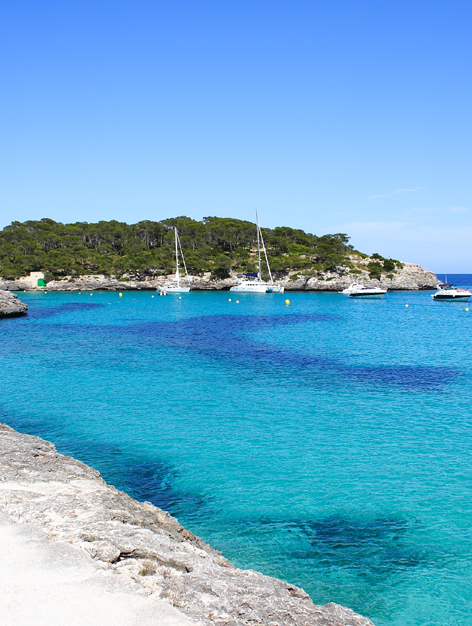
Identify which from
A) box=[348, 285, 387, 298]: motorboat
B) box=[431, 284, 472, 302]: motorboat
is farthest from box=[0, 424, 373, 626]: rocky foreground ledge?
box=[348, 285, 387, 298]: motorboat

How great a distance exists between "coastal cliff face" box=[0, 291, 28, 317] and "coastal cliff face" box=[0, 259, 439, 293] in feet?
153

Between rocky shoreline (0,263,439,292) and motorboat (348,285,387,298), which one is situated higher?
rocky shoreline (0,263,439,292)

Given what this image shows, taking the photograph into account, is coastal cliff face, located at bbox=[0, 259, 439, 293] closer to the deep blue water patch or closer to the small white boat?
the small white boat

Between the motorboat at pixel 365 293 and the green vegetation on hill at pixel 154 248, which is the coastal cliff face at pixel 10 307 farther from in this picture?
the green vegetation on hill at pixel 154 248

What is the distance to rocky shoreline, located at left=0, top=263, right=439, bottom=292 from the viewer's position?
326 feet

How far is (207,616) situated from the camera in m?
4.57

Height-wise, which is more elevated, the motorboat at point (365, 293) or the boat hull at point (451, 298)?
the motorboat at point (365, 293)

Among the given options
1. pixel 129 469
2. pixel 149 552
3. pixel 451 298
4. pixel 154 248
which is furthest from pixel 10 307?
pixel 154 248

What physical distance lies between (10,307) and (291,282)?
6081 centimetres

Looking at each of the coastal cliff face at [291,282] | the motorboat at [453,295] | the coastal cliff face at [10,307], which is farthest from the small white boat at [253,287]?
the coastal cliff face at [10,307]

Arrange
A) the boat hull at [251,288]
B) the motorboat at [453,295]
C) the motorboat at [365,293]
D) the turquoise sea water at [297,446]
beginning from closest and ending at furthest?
1. the turquoise sea water at [297,446]
2. the motorboat at [453,295]
3. the motorboat at [365,293]
4. the boat hull at [251,288]

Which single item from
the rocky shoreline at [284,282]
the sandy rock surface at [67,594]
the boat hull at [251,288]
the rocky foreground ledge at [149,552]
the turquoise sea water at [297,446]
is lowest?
the turquoise sea water at [297,446]

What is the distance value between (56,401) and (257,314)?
37.3 metres

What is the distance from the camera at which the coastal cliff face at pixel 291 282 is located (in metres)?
99.2
